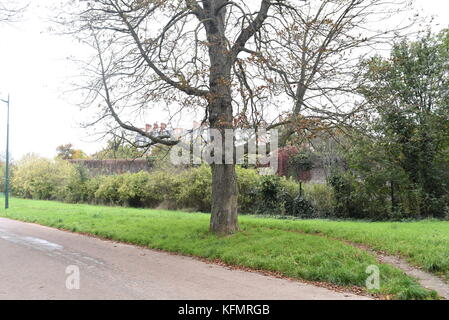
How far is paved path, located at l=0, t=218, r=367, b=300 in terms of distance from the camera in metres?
6.59

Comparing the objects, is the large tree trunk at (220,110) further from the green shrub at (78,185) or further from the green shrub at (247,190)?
the green shrub at (78,185)

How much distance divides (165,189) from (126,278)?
1649cm

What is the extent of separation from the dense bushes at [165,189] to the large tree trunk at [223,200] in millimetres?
7767

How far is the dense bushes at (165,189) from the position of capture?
1914cm

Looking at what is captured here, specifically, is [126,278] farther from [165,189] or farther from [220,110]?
[165,189]

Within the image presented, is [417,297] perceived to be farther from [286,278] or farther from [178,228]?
[178,228]

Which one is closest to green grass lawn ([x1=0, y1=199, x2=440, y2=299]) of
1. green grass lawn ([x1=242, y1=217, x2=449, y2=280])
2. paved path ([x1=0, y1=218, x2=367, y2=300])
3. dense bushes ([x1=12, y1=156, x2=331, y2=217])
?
green grass lawn ([x1=242, y1=217, x2=449, y2=280])

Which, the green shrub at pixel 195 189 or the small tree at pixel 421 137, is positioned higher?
the small tree at pixel 421 137

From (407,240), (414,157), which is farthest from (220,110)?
(414,157)

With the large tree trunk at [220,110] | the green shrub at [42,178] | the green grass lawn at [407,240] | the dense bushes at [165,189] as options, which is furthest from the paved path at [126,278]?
the green shrub at [42,178]

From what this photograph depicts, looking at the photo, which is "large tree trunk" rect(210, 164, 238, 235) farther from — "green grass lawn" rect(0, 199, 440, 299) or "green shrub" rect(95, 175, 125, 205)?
"green shrub" rect(95, 175, 125, 205)

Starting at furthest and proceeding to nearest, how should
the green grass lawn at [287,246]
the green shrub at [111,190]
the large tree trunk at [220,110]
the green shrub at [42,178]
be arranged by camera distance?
the green shrub at [42,178]
the green shrub at [111,190]
the large tree trunk at [220,110]
the green grass lawn at [287,246]

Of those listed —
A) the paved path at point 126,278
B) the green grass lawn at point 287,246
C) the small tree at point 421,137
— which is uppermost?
the small tree at point 421,137

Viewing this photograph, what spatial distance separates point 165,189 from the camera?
24.1m
